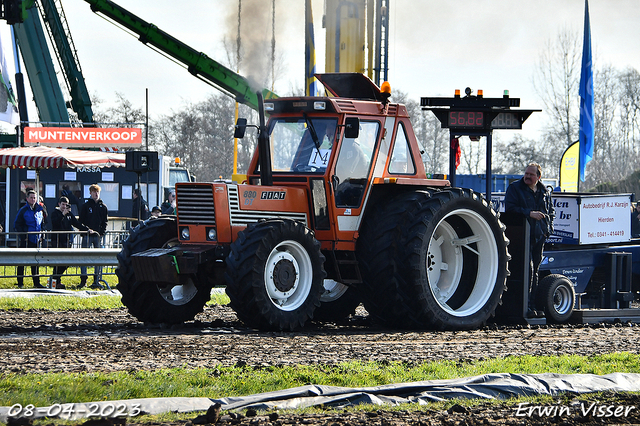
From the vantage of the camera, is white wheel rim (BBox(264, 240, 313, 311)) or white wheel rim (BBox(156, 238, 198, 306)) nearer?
white wheel rim (BBox(264, 240, 313, 311))

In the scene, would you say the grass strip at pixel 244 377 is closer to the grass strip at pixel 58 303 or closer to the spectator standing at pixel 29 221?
the grass strip at pixel 58 303

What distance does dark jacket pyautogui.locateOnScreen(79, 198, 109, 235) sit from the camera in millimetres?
16500

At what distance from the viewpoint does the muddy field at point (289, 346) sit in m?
4.99

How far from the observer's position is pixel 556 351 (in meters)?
7.96

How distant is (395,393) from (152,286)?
179 inches

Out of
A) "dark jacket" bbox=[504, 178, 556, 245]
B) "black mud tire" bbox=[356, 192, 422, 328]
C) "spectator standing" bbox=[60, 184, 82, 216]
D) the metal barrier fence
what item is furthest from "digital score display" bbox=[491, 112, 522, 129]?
"spectator standing" bbox=[60, 184, 82, 216]

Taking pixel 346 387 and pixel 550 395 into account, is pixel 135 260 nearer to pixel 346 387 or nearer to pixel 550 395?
pixel 346 387

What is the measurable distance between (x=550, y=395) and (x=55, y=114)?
90.0ft

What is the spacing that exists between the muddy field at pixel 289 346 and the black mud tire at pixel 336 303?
24 centimetres

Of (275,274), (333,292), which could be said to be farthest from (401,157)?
(275,274)

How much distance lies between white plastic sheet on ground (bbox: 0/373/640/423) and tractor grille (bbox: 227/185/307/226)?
13.0 ft

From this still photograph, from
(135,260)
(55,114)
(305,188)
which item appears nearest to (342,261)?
(305,188)

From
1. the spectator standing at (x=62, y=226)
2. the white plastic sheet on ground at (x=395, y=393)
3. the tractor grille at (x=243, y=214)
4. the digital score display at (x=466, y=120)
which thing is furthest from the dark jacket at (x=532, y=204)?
the spectator standing at (x=62, y=226)

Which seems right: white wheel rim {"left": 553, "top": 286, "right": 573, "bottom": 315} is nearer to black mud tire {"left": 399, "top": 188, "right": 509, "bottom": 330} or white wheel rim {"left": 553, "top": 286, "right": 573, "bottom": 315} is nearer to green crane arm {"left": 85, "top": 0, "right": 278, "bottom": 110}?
black mud tire {"left": 399, "top": 188, "right": 509, "bottom": 330}
